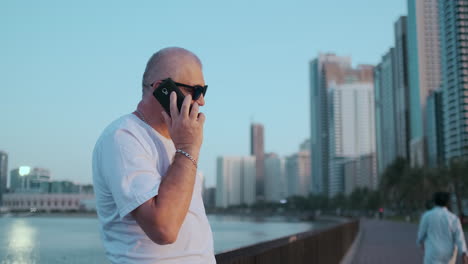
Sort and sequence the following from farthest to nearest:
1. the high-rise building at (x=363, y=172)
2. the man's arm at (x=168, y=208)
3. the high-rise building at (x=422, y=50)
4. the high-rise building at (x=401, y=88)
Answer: the high-rise building at (x=363, y=172) → the high-rise building at (x=401, y=88) → the high-rise building at (x=422, y=50) → the man's arm at (x=168, y=208)

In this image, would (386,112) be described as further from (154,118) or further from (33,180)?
(154,118)

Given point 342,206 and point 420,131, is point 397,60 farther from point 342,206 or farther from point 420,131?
point 342,206

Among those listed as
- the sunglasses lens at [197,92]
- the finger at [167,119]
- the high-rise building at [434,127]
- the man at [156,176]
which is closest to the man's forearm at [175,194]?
the man at [156,176]

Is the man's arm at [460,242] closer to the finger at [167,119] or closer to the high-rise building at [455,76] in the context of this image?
the finger at [167,119]

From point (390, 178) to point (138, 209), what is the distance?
90.7 meters

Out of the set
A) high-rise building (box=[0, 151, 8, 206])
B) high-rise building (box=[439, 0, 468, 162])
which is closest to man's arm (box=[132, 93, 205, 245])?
high-rise building (box=[0, 151, 8, 206])

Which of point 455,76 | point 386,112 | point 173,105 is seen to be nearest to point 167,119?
point 173,105

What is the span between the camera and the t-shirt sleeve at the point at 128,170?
1.53 meters

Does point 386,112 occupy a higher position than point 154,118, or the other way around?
point 386,112

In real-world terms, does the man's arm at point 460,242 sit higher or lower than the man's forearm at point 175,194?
lower

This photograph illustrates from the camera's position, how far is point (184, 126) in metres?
1.69

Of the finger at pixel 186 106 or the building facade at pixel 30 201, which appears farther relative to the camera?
the building facade at pixel 30 201

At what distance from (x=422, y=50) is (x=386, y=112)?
27.1 m

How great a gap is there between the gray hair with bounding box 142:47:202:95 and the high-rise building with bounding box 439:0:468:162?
12518 cm
